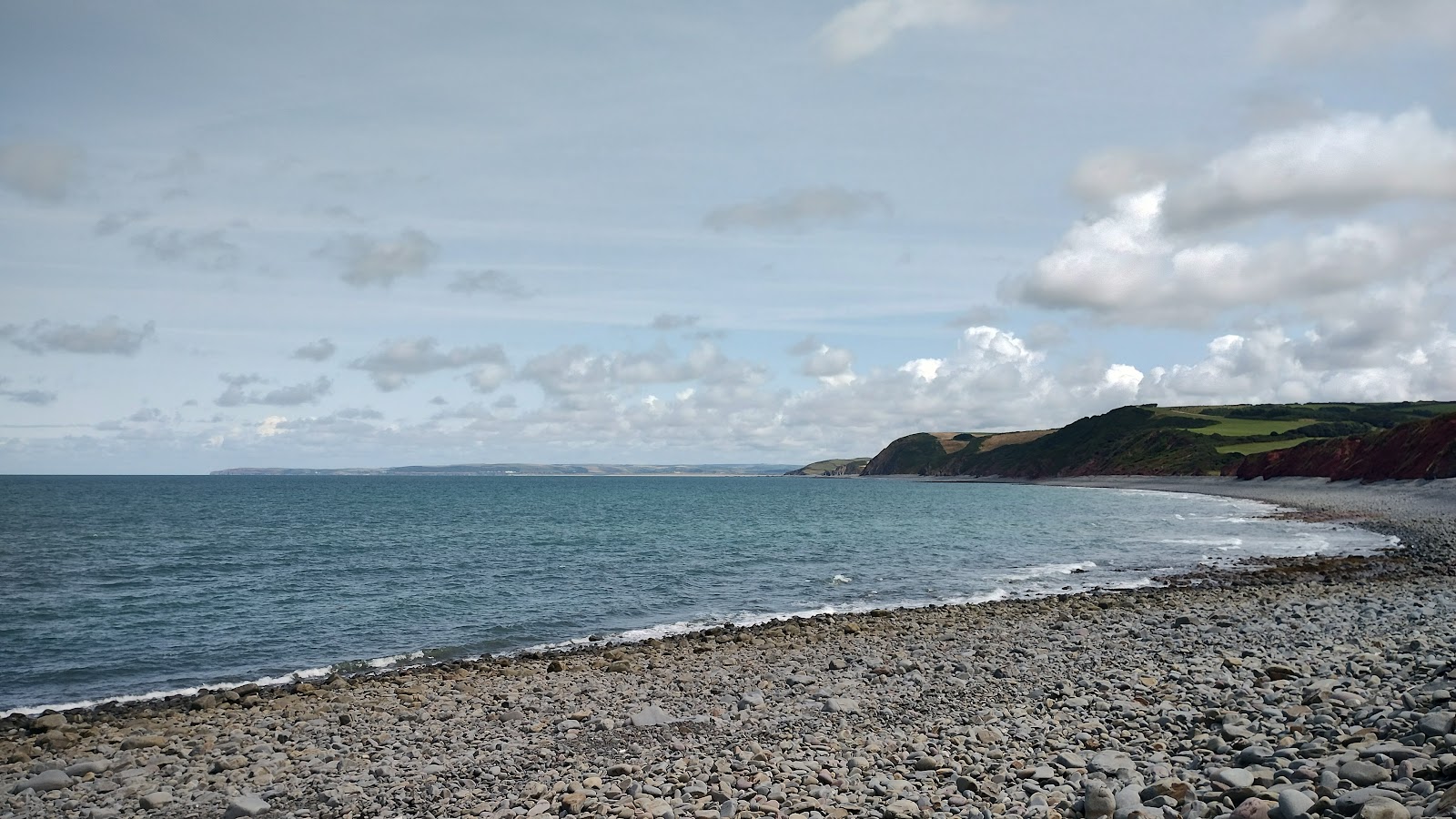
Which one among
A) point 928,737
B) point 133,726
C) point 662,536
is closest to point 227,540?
point 662,536

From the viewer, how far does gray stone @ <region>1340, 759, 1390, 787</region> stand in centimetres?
923

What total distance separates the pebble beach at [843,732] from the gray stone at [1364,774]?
22 millimetres

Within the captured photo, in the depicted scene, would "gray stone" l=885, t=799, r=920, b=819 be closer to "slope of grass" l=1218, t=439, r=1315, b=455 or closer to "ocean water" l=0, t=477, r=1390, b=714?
"ocean water" l=0, t=477, r=1390, b=714

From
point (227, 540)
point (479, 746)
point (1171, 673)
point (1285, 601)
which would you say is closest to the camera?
point (479, 746)

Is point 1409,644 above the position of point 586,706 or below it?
above

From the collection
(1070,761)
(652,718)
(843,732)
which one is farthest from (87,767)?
(1070,761)

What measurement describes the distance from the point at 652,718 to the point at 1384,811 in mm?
11677

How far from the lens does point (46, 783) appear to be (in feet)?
47.1

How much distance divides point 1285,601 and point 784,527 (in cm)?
4878

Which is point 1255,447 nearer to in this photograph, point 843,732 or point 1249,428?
point 1249,428

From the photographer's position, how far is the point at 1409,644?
1745cm

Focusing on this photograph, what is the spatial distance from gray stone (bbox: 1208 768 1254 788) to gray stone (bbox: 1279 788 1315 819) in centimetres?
95

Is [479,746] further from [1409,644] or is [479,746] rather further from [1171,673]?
[1409,644]

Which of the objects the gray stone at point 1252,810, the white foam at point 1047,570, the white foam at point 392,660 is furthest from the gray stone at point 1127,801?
the white foam at point 1047,570
